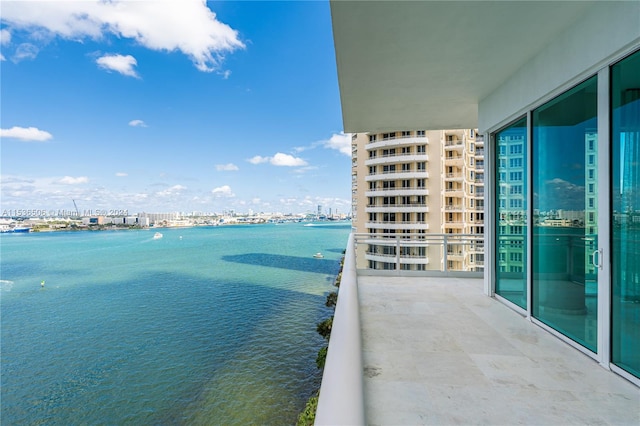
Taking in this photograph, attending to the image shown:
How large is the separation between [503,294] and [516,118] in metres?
2.48

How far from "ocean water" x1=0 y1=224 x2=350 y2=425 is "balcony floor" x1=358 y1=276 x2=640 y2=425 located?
1039 cm

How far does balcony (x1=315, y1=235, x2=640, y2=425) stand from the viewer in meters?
1.24

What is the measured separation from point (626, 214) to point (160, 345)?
22480 mm

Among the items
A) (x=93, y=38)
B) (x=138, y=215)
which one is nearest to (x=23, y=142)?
(x=93, y=38)

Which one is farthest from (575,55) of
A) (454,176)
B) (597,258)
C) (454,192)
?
(454,176)

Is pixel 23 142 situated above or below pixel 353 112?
above

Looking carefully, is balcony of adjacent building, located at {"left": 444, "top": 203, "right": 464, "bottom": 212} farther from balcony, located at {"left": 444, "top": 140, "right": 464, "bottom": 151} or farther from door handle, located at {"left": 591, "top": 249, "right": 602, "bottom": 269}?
door handle, located at {"left": 591, "top": 249, "right": 602, "bottom": 269}

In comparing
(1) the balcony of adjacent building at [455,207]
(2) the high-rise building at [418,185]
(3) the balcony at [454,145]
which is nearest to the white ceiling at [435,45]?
(2) the high-rise building at [418,185]

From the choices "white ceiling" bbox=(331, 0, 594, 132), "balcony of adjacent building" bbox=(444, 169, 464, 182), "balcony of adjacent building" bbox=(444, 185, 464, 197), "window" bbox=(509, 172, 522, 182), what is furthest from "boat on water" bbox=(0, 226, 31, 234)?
"window" bbox=(509, 172, 522, 182)

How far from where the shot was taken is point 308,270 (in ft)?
Result: 129

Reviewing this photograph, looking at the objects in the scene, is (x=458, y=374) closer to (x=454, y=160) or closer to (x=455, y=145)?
(x=454, y=160)

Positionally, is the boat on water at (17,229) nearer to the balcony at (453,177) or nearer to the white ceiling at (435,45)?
the balcony at (453,177)

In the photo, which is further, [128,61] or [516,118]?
[128,61]

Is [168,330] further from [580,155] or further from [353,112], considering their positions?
[580,155]
